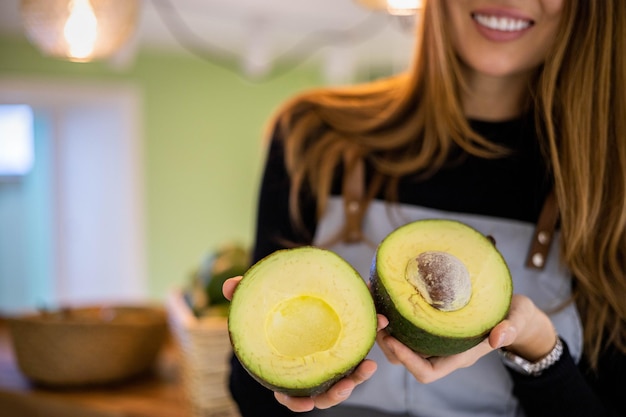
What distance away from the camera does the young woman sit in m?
0.97

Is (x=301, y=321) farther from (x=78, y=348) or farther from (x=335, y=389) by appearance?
(x=78, y=348)

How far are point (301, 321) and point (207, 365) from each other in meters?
0.64

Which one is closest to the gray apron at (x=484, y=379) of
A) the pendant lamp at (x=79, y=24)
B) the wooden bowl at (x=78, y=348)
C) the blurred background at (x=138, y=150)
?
the wooden bowl at (x=78, y=348)

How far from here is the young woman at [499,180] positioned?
0.97 m

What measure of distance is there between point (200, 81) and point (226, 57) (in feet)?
0.93

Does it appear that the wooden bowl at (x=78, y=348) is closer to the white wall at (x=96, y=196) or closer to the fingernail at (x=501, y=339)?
the fingernail at (x=501, y=339)

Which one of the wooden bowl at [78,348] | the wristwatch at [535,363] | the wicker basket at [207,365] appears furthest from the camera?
the wooden bowl at [78,348]

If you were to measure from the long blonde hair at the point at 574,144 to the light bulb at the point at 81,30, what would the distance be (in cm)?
51

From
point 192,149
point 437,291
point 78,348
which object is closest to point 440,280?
point 437,291

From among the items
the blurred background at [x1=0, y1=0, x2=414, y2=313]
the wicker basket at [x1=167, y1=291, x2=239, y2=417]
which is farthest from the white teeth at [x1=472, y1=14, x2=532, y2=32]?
the blurred background at [x1=0, y1=0, x2=414, y2=313]

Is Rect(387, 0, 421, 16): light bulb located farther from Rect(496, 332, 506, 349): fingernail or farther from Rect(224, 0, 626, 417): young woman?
Rect(496, 332, 506, 349): fingernail

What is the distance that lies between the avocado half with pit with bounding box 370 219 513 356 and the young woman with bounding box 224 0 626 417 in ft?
0.55

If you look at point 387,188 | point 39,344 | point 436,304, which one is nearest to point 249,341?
point 436,304

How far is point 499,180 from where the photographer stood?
1.07 metres
